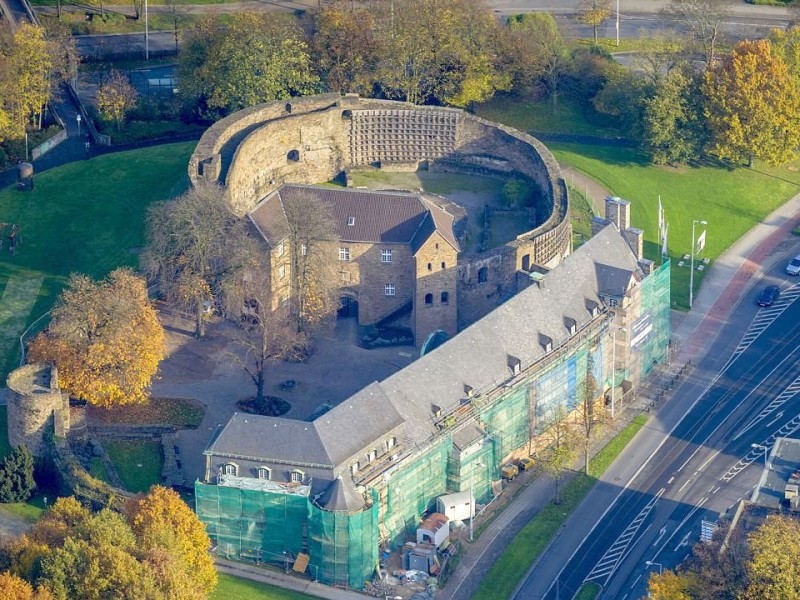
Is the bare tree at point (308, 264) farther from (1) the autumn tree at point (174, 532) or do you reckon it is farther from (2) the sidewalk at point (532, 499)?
(1) the autumn tree at point (174, 532)

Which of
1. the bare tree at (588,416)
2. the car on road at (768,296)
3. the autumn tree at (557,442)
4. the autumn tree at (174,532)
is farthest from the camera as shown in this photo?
the car on road at (768,296)

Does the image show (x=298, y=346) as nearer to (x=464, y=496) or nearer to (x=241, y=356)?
(x=241, y=356)

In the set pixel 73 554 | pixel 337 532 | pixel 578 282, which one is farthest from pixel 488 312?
pixel 73 554

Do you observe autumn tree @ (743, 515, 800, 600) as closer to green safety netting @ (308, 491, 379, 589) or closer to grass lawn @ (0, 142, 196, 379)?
green safety netting @ (308, 491, 379, 589)

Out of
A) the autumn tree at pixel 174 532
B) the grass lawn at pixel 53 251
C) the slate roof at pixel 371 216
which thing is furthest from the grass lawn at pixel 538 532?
the grass lawn at pixel 53 251

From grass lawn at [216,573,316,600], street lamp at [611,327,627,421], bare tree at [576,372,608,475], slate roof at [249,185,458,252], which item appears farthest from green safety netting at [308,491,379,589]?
slate roof at [249,185,458,252]
